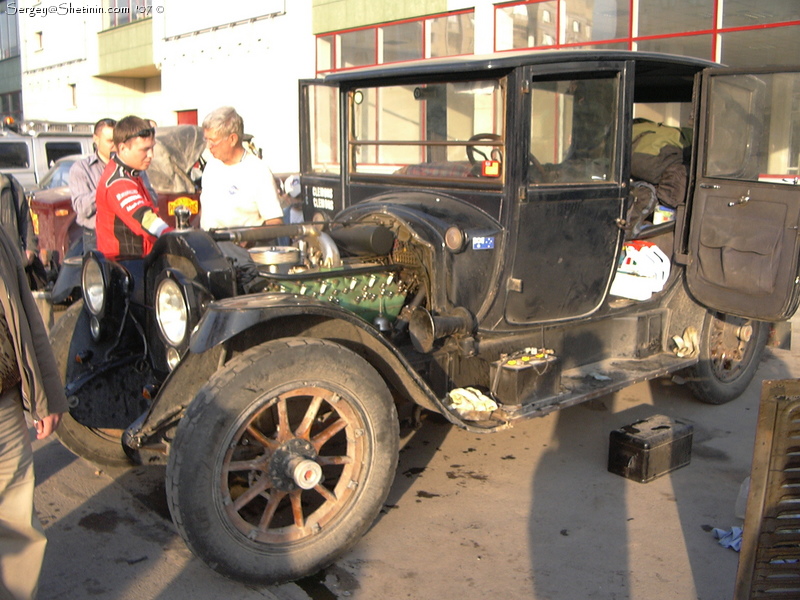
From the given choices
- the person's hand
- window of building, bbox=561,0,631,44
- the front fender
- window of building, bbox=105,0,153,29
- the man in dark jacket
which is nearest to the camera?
the man in dark jacket

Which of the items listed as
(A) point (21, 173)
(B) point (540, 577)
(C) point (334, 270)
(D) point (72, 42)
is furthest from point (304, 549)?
(D) point (72, 42)

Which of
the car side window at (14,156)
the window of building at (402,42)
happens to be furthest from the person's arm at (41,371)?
the window of building at (402,42)

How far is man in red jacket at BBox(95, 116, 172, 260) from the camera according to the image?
397 cm

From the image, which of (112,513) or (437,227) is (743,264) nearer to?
(437,227)

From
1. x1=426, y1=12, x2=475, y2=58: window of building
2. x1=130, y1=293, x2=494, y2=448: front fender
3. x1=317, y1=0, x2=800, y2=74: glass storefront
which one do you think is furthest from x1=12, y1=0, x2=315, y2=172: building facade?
x1=130, y1=293, x2=494, y2=448: front fender

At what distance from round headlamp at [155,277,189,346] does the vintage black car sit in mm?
12

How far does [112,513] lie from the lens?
142 inches

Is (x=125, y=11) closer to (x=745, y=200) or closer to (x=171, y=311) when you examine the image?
(x=171, y=311)

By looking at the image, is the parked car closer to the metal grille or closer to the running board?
the running board

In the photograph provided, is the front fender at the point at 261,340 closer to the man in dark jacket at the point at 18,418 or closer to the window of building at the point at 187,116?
the man in dark jacket at the point at 18,418

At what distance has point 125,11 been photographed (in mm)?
21438

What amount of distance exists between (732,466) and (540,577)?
167 cm

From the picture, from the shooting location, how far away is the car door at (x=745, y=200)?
13.2 feet

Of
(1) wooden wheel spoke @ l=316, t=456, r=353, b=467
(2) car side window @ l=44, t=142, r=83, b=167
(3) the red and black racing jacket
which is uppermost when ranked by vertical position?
(2) car side window @ l=44, t=142, r=83, b=167
